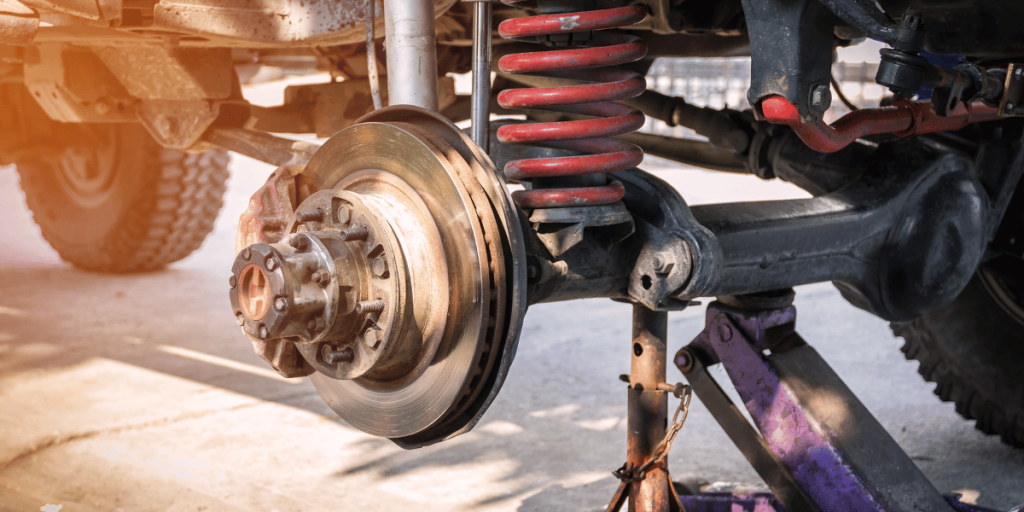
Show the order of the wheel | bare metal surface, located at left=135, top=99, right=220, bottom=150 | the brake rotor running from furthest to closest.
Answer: the wheel → bare metal surface, located at left=135, top=99, right=220, bottom=150 → the brake rotor

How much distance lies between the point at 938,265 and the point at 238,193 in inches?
236

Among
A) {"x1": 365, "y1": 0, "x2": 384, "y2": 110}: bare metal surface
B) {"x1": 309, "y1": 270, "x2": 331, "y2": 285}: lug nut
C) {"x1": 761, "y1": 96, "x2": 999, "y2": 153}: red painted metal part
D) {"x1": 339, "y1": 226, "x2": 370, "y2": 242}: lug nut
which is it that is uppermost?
{"x1": 365, "y1": 0, "x2": 384, "y2": 110}: bare metal surface

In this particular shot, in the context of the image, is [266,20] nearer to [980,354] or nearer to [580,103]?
[580,103]

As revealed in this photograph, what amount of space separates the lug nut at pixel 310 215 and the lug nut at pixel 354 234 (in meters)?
0.08

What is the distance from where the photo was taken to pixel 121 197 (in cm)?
385

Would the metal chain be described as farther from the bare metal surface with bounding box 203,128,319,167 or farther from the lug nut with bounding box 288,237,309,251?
the bare metal surface with bounding box 203,128,319,167

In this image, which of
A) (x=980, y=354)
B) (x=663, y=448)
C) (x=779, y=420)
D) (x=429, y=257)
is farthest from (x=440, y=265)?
(x=980, y=354)

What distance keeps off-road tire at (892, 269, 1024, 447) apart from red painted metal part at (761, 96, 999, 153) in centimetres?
58

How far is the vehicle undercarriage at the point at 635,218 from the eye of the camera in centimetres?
126

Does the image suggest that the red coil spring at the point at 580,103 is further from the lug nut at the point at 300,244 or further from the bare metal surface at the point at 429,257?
the lug nut at the point at 300,244

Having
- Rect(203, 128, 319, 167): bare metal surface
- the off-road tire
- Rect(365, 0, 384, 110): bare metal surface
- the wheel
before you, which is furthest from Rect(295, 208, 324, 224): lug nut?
the wheel

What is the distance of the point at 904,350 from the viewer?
7.81ft

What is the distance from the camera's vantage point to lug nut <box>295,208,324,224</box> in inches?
52.3

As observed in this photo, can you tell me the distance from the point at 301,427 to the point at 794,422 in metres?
1.41
